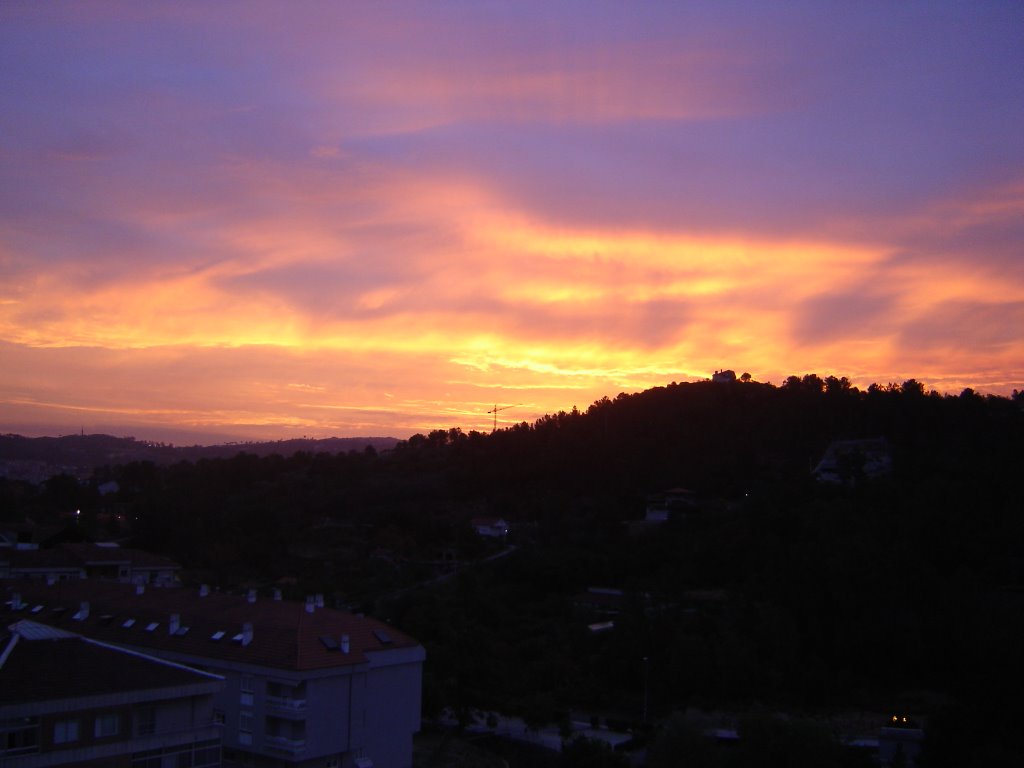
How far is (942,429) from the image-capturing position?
3966 centimetres

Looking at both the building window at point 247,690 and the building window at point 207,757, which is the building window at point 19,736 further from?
the building window at point 247,690

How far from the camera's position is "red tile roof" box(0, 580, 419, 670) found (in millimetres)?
14133

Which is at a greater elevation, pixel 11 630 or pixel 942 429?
pixel 942 429

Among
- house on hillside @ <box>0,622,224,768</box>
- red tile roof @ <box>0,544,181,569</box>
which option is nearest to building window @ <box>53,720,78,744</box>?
house on hillside @ <box>0,622,224,768</box>

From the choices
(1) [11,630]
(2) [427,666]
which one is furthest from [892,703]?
(1) [11,630]

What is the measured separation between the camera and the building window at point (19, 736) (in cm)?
936

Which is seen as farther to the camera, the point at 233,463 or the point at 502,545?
the point at 233,463

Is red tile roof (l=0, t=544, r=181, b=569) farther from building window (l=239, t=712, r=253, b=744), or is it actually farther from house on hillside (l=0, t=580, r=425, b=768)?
building window (l=239, t=712, r=253, b=744)

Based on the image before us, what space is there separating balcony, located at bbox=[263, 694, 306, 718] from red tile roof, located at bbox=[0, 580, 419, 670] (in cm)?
46

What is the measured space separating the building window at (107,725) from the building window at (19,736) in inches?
25.5

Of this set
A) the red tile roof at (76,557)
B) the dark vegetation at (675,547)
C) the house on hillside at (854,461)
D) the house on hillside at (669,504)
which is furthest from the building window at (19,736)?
the house on hillside at (854,461)

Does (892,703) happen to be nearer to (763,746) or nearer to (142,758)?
(763,746)

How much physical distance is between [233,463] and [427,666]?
37223mm

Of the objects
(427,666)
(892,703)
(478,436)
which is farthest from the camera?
(478,436)
